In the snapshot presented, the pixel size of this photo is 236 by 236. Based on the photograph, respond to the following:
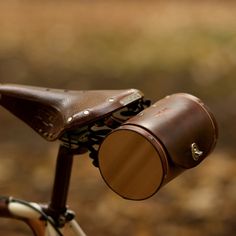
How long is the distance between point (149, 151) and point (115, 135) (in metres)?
0.06

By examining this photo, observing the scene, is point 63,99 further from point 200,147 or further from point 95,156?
point 200,147

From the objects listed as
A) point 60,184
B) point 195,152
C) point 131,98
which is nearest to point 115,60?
point 60,184

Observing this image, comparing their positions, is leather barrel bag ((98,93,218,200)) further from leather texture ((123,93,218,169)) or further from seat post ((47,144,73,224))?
seat post ((47,144,73,224))

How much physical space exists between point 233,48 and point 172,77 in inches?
16.1

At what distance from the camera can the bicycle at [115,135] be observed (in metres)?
1.10

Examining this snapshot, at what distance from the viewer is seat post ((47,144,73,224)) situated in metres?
1.40

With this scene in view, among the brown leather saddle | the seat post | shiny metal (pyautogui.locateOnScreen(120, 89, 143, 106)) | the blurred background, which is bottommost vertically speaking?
the blurred background

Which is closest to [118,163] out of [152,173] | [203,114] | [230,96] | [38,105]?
[152,173]

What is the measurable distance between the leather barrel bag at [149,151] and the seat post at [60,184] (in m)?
0.26

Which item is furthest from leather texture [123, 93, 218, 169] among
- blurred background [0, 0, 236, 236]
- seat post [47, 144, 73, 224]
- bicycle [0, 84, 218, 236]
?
blurred background [0, 0, 236, 236]

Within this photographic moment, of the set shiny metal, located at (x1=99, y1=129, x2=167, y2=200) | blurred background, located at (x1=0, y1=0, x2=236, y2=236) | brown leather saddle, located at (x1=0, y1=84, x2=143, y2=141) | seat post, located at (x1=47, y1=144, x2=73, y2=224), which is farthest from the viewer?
blurred background, located at (x1=0, y1=0, x2=236, y2=236)

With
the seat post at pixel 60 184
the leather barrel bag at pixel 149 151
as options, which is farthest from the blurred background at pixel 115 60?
the leather barrel bag at pixel 149 151

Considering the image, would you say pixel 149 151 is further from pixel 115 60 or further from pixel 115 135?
pixel 115 60

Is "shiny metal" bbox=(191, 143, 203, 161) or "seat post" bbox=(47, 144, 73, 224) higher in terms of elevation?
"shiny metal" bbox=(191, 143, 203, 161)
